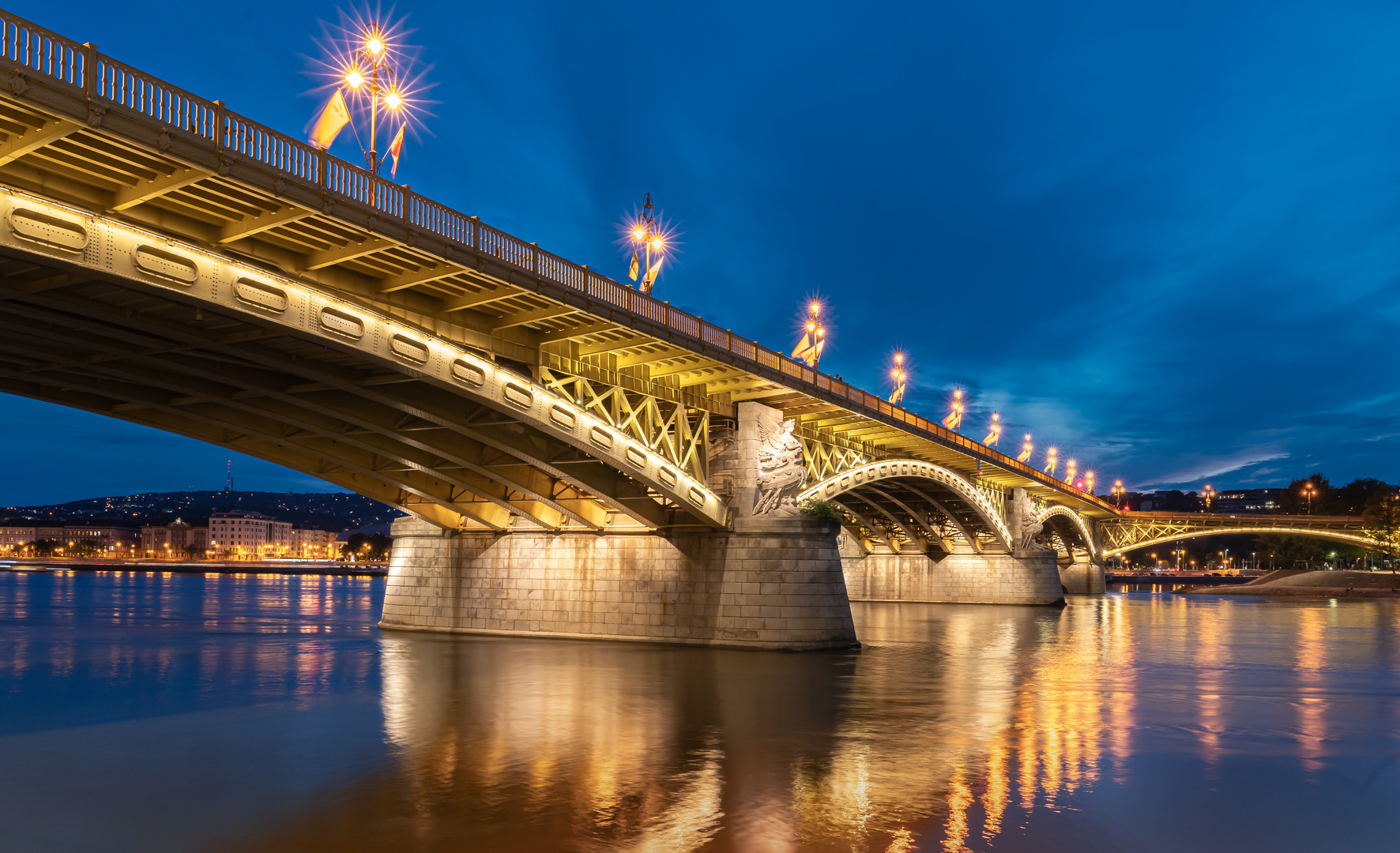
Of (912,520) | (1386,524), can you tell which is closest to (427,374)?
(912,520)

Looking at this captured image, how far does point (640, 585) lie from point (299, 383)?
1398cm

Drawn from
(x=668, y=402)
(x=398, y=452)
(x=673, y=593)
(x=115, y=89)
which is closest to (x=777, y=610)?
(x=673, y=593)

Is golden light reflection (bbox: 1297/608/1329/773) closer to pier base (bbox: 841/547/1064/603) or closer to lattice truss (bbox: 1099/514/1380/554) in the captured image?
pier base (bbox: 841/547/1064/603)

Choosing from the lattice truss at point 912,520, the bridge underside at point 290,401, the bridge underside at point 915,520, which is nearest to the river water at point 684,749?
the bridge underside at point 290,401

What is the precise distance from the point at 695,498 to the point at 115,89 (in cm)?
2034

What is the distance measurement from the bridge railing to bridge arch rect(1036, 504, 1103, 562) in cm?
6408

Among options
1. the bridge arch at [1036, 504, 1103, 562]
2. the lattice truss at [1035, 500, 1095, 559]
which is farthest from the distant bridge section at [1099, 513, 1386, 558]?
the bridge arch at [1036, 504, 1103, 562]

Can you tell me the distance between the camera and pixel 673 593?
3497cm

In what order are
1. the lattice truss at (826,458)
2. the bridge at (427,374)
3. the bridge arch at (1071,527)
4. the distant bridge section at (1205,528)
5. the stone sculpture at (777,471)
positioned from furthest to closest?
the distant bridge section at (1205,528) → the bridge arch at (1071,527) → the lattice truss at (826,458) → the stone sculpture at (777,471) → the bridge at (427,374)

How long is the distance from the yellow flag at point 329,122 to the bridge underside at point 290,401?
367cm

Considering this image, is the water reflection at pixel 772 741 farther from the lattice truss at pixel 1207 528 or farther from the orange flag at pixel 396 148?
the lattice truss at pixel 1207 528

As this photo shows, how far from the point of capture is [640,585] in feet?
117

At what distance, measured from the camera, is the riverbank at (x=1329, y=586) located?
99.7 metres

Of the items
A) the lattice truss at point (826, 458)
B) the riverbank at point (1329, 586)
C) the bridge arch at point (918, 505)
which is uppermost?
the lattice truss at point (826, 458)
